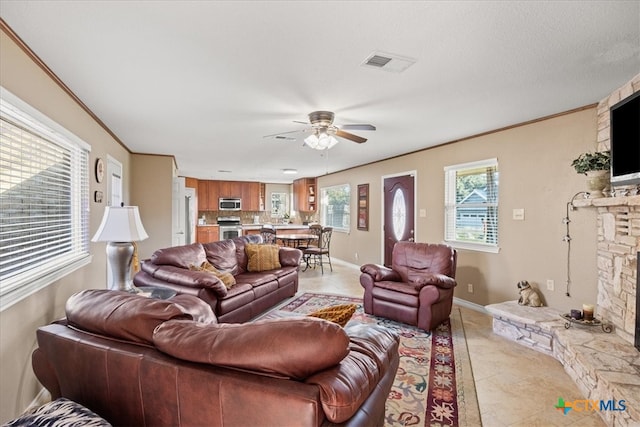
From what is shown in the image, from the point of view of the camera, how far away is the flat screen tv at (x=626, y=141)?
2.26 meters

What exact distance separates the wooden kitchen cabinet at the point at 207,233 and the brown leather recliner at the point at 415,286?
271 inches

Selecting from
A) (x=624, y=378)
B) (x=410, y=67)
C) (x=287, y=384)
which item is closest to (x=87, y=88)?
(x=410, y=67)

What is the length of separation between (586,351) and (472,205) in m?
2.33

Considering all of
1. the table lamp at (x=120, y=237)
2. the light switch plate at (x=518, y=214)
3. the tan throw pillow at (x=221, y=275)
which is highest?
the light switch plate at (x=518, y=214)

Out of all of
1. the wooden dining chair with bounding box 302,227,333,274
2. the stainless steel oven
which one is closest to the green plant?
the wooden dining chair with bounding box 302,227,333,274

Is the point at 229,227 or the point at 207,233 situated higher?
the point at 229,227

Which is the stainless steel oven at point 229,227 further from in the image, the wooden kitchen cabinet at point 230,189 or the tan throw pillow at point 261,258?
the tan throw pillow at point 261,258

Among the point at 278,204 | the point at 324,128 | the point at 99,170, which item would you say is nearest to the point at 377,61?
the point at 324,128

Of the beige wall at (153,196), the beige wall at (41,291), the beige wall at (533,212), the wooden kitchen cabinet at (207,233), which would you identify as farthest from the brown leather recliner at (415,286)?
the wooden kitchen cabinet at (207,233)

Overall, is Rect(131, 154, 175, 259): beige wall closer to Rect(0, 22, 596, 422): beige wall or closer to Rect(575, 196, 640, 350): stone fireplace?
Rect(0, 22, 596, 422): beige wall

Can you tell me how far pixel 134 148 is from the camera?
519 cm

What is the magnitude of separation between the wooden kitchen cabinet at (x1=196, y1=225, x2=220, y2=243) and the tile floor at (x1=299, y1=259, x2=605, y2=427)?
7.86 m

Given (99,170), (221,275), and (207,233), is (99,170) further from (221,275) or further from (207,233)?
(207,233)

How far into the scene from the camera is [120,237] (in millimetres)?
2662
